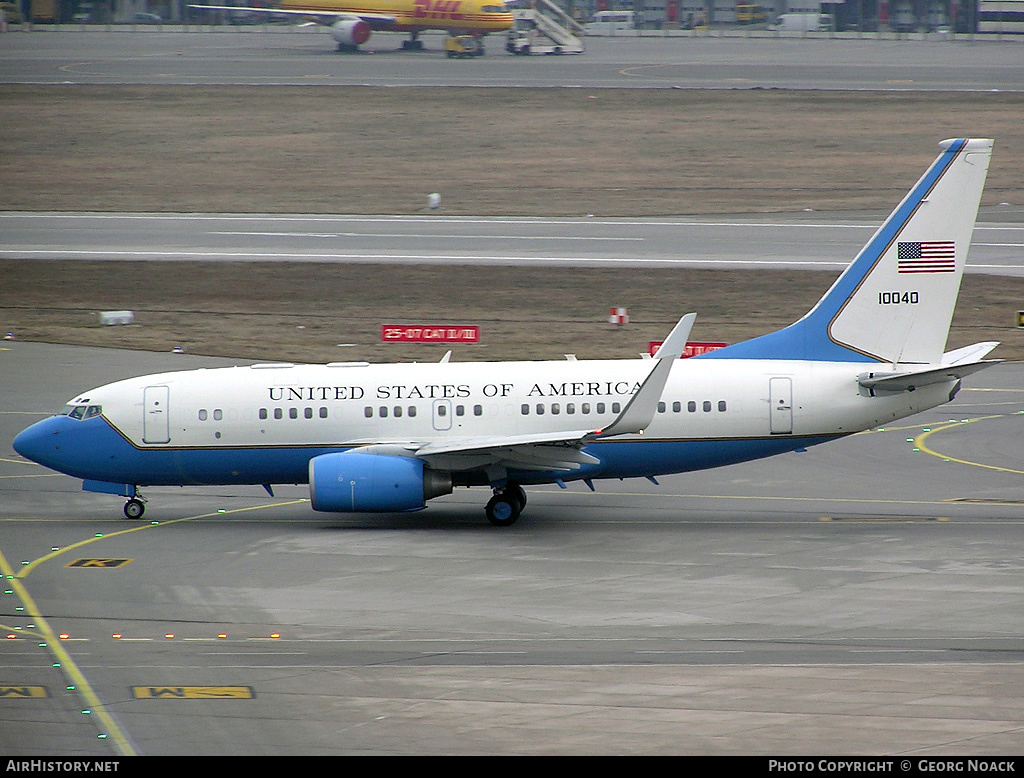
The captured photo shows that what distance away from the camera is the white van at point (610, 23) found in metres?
178

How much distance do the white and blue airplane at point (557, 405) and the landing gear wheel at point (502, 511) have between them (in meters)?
0.05

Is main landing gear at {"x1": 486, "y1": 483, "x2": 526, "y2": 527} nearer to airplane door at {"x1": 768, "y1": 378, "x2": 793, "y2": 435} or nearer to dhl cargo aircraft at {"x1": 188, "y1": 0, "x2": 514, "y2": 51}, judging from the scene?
airplane door at {"x1": 768, "y1": 378, "x2": 793, "y2": 435}

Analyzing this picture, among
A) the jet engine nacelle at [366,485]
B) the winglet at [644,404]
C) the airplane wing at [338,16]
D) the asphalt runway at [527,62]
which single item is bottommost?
the jet engine nacelle at [366,485]

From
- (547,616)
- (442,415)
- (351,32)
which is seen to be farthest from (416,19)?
(547,616)

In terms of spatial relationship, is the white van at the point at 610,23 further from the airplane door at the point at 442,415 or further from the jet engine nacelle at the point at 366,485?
the jet engine nacelle at the point at 366,485

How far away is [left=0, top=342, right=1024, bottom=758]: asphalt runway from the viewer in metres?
19.9

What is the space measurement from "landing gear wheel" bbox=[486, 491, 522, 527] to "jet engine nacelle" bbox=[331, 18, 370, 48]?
11578 cm

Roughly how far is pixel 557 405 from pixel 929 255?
10.2 meters

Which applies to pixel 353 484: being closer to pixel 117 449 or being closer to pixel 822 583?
pixel 117 449

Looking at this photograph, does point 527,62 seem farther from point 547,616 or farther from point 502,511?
point 547,616

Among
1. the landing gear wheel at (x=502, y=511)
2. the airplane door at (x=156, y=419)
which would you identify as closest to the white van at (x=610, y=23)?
the airplane door at (x=156, y=419)

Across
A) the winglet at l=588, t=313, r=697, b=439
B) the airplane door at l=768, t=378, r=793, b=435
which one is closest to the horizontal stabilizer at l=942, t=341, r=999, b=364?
the airplane door at l=768, t=378, r=793, b=435

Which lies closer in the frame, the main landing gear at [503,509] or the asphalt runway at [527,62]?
the main landing gear at [503,509]
